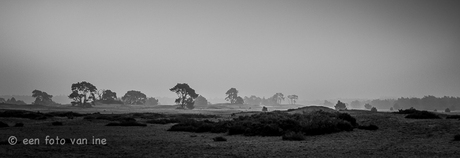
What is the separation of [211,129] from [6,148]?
43.8 ft

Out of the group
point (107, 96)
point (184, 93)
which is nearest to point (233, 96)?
point (184, 93)

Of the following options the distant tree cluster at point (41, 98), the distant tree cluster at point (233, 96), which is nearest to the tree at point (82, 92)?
the distant tree cluster at point (41, 98)

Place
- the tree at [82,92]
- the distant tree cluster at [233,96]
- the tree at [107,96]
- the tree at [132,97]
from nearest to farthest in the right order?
the tree at [82,92] → the tree at [107,96] → the tree at [132,97] → the distant tree cluster at [233,96]

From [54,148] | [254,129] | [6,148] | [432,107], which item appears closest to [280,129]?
[254,129]

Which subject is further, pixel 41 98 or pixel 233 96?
pixel 233 96

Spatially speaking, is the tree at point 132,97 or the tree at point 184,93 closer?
the tree at point 184,93

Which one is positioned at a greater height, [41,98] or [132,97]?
[132,97]

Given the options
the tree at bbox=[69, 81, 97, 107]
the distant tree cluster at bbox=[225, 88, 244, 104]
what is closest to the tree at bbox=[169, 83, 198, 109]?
the tree at bbox=[69, 81, 97, 107]

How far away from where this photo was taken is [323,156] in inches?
400

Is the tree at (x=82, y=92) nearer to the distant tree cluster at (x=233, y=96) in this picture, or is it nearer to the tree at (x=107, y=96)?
the tree at (x=107, y=96)

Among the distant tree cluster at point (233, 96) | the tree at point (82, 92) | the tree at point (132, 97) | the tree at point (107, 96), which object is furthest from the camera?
the distant tree cluster at point (233, 96)

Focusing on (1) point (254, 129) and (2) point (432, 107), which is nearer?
(1) point (254, 129)

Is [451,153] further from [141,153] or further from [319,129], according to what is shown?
[141,153]

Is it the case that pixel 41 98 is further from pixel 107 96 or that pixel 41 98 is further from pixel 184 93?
pixel 184 93
